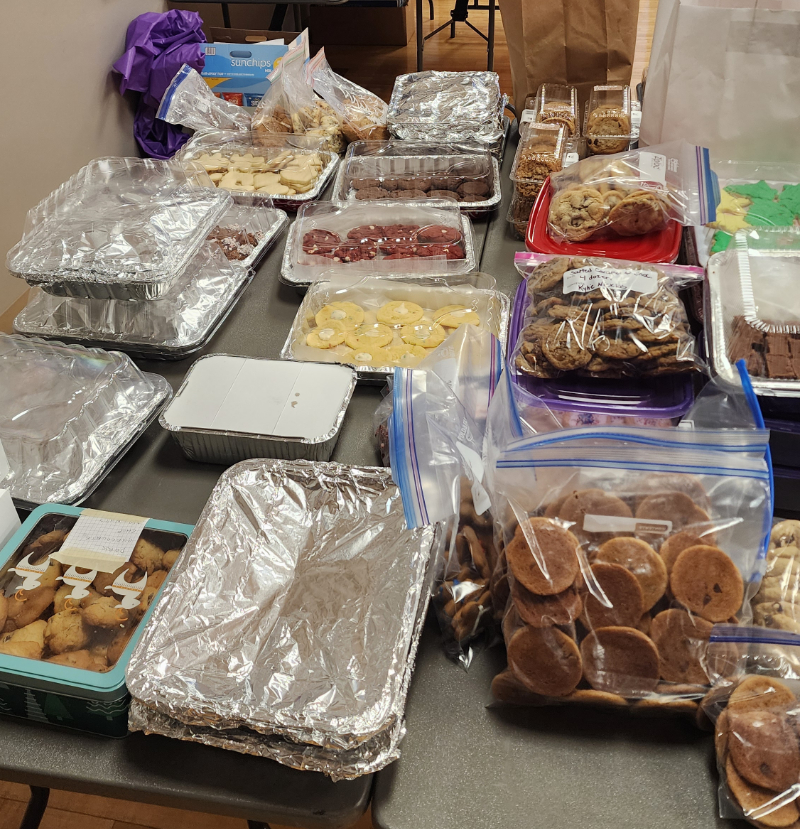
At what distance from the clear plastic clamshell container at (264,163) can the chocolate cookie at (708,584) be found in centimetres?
140

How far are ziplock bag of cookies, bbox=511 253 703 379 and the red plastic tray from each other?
0.29 metres

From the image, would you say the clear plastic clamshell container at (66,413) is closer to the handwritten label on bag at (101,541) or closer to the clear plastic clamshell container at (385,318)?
the handwritten label on bag at (101,541)

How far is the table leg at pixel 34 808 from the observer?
1.27 m

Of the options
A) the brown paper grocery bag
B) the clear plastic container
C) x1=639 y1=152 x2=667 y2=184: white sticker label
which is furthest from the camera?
the brown paper grocery bag

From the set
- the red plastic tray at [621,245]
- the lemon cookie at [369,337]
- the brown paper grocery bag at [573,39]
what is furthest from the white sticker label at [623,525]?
the brown paper grocery bag at [573,39]

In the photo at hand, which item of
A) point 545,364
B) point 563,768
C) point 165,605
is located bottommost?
point 563,768

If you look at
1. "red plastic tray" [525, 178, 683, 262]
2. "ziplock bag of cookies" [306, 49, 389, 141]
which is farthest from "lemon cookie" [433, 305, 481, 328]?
"ziplock bag of cookies" [306, 49, 389, 141]

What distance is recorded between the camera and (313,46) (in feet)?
16.8

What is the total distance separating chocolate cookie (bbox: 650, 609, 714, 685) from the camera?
74 cm

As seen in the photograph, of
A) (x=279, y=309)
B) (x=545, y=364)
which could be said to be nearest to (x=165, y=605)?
(x=545, y=364)

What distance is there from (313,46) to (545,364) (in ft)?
15.9

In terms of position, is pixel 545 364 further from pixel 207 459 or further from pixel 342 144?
pixel 342 144

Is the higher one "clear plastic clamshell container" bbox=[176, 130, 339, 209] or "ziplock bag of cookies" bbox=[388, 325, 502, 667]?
"clear plastic clamshell container" bbox=[176, 130, 339, 209]

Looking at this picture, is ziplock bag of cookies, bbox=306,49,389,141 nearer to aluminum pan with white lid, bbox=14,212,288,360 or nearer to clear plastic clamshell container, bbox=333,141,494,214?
clear plastic clamshell container, bbox=333,141,494,214
